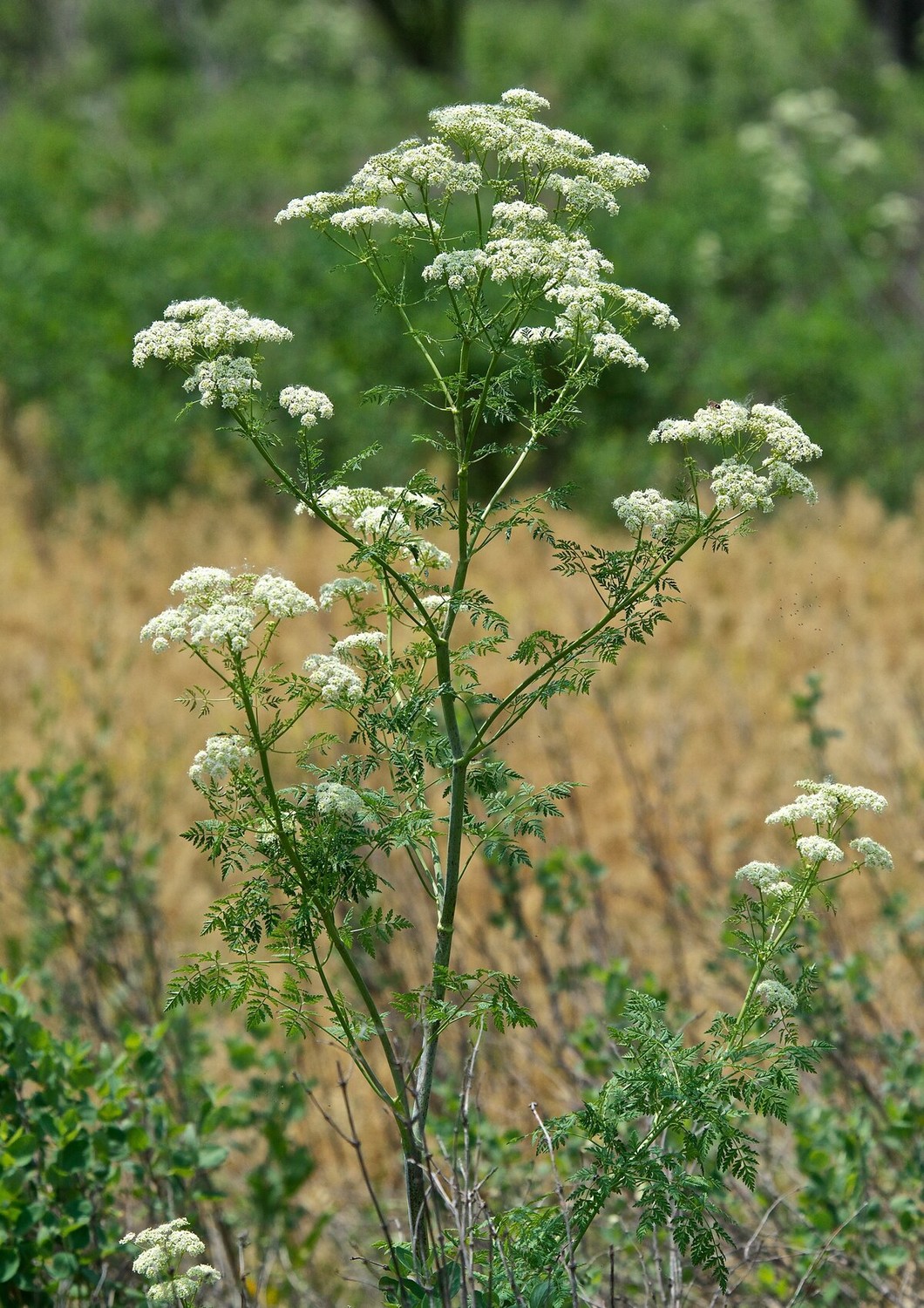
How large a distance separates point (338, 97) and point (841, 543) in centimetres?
1515

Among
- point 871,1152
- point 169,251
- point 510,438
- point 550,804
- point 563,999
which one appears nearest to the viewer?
point 550,804

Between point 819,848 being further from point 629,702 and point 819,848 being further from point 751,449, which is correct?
point 629,702

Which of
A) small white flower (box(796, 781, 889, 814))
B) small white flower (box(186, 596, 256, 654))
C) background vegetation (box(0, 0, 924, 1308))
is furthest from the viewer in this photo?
background vegetation (box(0, 0, 924, 1308))

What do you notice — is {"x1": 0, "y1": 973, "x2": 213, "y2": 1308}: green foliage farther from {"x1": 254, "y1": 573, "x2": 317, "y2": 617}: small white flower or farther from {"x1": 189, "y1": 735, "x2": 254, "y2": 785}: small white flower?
{"x1": 254, "y1": 573, "x2": 317, "y2": 617}: small white flower

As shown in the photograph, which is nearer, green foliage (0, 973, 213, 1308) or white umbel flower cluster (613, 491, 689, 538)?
white umbel flower cluster (613, 491, 689, 538)

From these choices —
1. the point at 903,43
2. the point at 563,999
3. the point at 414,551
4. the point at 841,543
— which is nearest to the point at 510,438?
the point at 841,543

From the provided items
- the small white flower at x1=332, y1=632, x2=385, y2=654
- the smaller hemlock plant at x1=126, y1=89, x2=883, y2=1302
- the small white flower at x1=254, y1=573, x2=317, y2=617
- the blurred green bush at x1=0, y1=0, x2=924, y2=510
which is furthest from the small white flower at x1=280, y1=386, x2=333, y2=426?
the blurred green bush at x1=0, y1=0, x2=924, y2=510

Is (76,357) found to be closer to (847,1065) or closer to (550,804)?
(847,1065)

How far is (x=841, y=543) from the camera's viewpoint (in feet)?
27.6

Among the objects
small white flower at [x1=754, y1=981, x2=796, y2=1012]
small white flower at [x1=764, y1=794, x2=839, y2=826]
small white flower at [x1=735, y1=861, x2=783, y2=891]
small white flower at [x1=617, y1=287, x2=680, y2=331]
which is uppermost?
small white flower at [x1=617, y1=287, x2=680, y2=331]

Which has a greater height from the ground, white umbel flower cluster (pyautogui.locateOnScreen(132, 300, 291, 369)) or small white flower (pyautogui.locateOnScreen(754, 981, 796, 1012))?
white umbel flower cluster (pyautogui.locateOnScreen(132, 300, 291, 369))

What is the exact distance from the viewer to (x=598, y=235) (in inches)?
435

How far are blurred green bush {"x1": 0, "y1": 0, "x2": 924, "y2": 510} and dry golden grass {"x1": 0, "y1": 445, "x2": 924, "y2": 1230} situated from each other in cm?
84

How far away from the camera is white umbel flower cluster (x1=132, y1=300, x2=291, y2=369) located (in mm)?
2041
